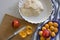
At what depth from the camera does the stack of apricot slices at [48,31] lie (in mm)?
783

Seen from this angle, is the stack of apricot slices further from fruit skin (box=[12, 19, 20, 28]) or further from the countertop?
the countertop

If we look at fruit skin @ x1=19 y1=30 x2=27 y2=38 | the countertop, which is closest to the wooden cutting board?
fruit skin @ x1=19 y1=30 x2=27 y2=38

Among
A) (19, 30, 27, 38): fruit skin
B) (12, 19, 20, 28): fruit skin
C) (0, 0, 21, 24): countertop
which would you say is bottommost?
(19, 30, 27, 38): fruit skin

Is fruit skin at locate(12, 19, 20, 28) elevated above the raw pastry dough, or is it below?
below

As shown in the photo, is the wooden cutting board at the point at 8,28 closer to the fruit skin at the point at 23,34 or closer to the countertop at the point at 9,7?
the fruit skin at the point at 23,34

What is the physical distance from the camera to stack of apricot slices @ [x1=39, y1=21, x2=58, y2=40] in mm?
783

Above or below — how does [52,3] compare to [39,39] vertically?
above

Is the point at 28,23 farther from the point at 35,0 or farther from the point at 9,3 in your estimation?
the point at 9,3

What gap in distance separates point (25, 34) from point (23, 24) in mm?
60

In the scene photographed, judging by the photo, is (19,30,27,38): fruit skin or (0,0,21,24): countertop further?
A: (0,0,21,24): countertop

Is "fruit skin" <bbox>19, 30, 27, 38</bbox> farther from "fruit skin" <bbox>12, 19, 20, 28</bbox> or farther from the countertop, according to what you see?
the countertop

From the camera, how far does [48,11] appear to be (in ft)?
2.93

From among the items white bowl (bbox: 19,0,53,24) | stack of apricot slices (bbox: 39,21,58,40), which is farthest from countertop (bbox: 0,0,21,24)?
stack of apricot slices (bbox: 39,21,58,40)

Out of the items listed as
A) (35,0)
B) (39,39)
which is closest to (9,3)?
(35,0)
